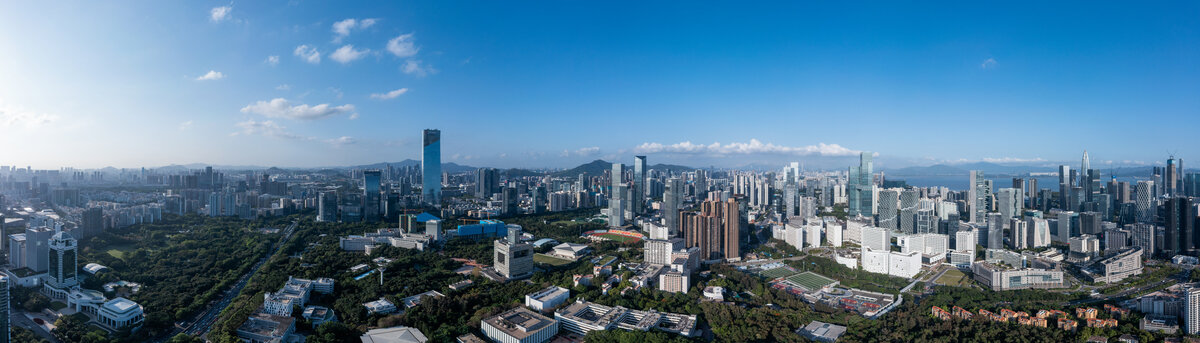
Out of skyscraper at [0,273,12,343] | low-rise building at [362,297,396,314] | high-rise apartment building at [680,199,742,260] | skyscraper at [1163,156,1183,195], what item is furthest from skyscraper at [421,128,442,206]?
skyscraper at [1163,156,1183,195]

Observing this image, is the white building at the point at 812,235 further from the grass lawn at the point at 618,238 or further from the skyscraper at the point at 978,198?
the skyscraper at the point at 978,198

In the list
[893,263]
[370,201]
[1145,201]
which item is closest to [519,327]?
[893,263]

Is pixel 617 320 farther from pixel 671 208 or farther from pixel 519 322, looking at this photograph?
pixel 671 208

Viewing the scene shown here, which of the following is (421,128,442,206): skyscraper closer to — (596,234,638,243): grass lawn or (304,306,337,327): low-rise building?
(596,234,638,243): grass lawn

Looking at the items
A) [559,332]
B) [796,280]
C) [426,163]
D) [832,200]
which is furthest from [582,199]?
[559,332]

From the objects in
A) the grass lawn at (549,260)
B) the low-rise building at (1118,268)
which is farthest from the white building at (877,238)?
the grass lawn at (549,260)

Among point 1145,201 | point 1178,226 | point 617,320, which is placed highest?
point 1145,201
